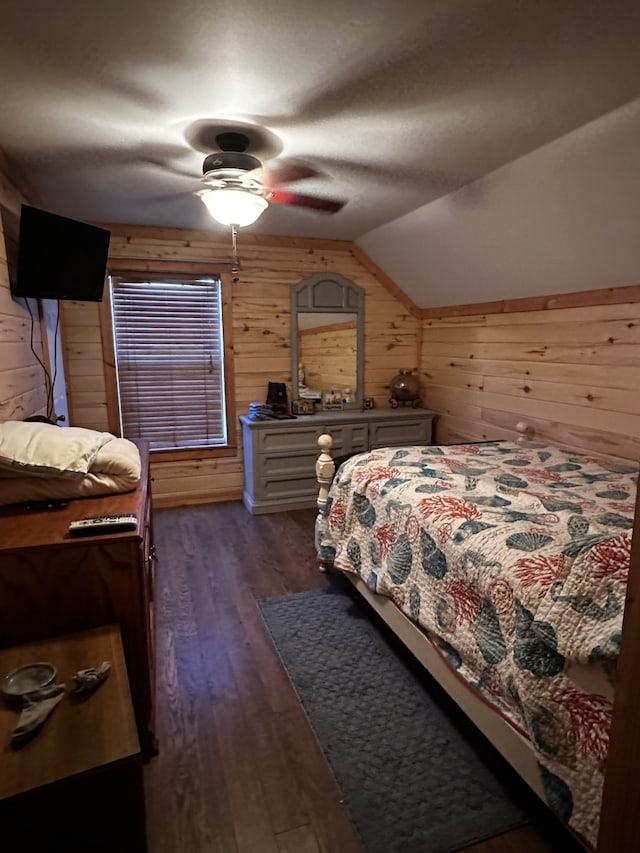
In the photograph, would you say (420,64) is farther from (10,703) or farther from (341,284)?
(341,284)

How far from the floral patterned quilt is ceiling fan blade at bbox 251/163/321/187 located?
157 cm

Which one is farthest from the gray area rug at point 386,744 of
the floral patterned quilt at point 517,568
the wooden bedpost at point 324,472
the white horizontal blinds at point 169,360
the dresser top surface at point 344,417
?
the white horizontal blinds at point 169,360

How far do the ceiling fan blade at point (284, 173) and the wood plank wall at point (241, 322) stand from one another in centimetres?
141

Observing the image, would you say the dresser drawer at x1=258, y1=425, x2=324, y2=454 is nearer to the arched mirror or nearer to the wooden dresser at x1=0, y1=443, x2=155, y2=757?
the arched mirror

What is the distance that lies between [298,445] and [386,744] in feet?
8.45

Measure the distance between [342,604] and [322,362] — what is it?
245 centimetres

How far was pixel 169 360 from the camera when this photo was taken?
13.5 feet

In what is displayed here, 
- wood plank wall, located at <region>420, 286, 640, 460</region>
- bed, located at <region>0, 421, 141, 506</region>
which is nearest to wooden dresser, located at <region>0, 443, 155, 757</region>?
bed, located at <region>0, 421, 141, 506</region>

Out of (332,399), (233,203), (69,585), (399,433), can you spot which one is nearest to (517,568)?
(69,585)

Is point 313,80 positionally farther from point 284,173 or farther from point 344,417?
point 344,417

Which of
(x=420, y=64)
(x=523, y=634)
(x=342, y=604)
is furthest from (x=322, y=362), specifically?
(x=523, y=634)

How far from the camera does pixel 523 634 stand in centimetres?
136

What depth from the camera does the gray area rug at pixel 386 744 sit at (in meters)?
1.47

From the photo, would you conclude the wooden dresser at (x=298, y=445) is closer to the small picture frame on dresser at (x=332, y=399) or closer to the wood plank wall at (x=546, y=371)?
the small picture frame on dresser at (x=332, y=399)
